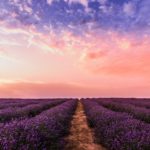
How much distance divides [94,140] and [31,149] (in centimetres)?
342

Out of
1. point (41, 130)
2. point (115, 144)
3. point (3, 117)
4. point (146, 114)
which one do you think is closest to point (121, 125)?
point (115, 144)

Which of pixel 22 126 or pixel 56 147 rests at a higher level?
pixel 22 126

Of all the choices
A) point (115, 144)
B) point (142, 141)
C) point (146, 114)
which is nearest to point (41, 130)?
point (115, 144)

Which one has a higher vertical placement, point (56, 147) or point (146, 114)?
point (146, 114)

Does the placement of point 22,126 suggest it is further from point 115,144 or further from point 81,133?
point 81,133

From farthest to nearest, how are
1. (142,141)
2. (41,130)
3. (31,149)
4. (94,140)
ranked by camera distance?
(94,140)
(41,130)
(142,141)
(31,149)

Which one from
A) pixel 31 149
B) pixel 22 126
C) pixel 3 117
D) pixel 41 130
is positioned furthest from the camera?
pixel 3 117

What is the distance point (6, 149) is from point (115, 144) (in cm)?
246

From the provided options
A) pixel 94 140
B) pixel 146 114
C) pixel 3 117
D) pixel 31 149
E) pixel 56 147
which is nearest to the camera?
pixel 31 149

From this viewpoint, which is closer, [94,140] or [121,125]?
[121,125]

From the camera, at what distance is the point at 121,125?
630 cm

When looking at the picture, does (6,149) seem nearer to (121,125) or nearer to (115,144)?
(115,144)

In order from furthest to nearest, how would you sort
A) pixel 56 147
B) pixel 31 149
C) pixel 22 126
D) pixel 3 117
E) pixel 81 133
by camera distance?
pixel 3 117 → pixel 81 133 → pixel 56 147 → pixel 22 126 → pixel 31 149

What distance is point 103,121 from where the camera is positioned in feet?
26.3
